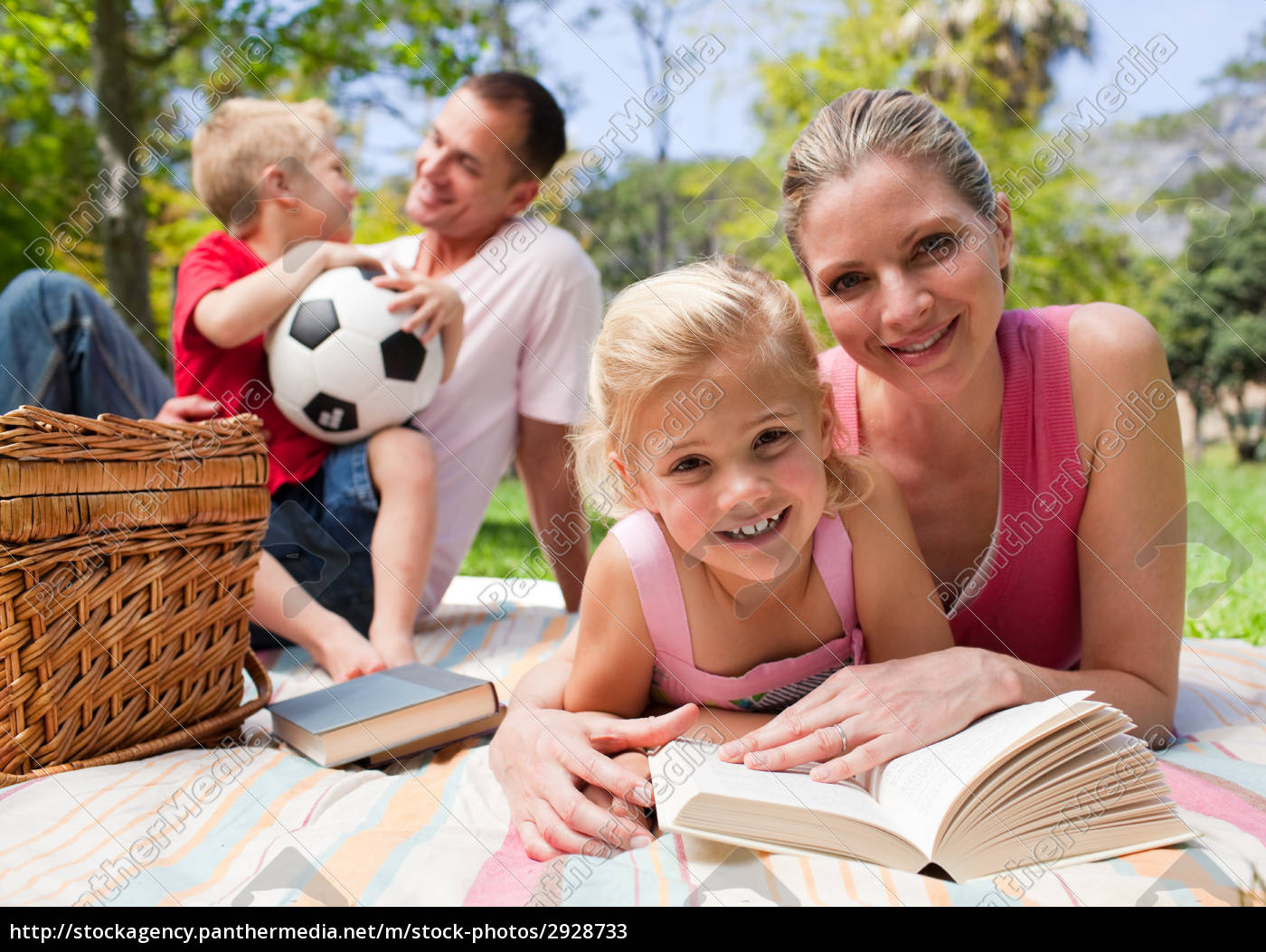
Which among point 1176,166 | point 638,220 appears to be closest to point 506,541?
point 638,220

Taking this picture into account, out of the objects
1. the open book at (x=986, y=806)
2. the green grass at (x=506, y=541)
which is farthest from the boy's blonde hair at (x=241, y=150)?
the open book at (x=986, y=806)

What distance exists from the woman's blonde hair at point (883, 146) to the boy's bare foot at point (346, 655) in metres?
1.21

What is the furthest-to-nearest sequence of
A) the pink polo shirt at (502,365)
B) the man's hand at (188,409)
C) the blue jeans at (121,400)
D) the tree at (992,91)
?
the tree at (992,91) → the pink polo shirt at (502,365) → the blue jeans at (121,400) → the man's hand at (188,409)

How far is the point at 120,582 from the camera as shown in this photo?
1395mm

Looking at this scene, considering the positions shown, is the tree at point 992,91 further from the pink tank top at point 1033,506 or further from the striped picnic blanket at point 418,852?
the striped picnic blanket at point 418,852

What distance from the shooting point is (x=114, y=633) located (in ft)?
4.57

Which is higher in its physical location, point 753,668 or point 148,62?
point 148,62

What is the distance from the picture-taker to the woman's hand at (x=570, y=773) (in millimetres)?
1146

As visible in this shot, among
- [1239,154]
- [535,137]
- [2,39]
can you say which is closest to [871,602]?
[535,137]

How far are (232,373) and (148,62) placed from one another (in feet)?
14.1

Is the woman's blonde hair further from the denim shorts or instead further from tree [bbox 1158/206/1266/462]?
tree [bbox 1158/206/1266/462]

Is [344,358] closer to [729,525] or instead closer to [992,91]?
[729,525]

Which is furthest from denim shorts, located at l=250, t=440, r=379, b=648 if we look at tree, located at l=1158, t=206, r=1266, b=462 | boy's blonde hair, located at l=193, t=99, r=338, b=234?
tree, located at l=1158, t=206, r=1266, b=462
